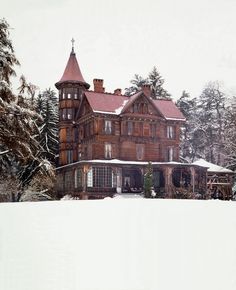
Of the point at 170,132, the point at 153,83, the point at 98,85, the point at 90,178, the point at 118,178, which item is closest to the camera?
the point at 90,178

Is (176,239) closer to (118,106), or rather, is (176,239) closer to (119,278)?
(119,278)

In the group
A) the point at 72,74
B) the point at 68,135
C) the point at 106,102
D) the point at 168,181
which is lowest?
the point at 168,181

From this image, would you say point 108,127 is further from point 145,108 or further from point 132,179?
point 132,179

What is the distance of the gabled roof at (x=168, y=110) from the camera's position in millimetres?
34625

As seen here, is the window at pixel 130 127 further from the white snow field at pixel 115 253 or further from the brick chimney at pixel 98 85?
the white snow field at pixel 115 253

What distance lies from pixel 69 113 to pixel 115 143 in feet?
18.7

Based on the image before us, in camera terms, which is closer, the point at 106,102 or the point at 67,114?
the point at 106,102

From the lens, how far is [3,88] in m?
11.7

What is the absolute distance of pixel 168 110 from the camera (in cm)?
3547

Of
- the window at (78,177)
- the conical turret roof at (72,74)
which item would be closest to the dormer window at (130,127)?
the window at (78,177)

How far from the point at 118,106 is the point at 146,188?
918 centimetres

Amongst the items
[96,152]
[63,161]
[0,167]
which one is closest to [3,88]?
[0,167]

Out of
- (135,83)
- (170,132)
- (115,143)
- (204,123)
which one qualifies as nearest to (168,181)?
(115,143)

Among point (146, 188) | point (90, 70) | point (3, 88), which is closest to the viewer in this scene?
point (3, 88)
